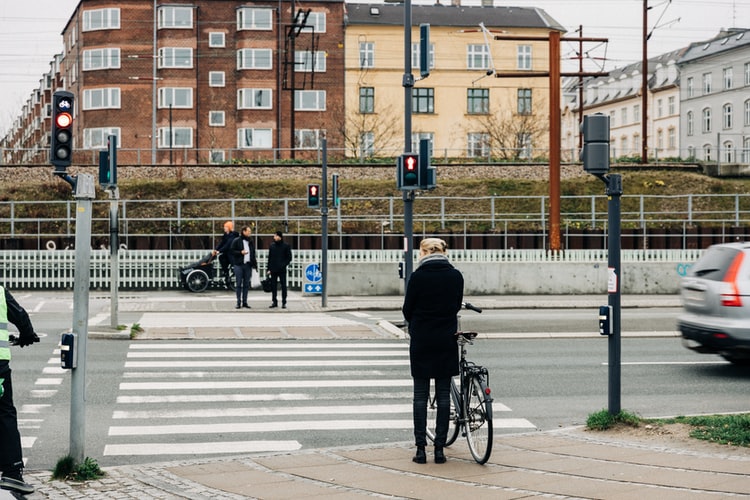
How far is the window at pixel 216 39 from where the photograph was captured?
2448 inches

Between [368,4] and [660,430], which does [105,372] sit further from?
[368,4]

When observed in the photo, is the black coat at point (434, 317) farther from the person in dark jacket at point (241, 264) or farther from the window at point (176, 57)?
the window at point (176, 57)

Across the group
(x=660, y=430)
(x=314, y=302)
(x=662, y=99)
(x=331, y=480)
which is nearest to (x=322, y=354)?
(x=660, y=430)

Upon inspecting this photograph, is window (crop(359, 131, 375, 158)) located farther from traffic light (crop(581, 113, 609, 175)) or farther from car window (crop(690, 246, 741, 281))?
traffic light (crop(581, 113, 609, 175))

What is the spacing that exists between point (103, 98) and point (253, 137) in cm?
904

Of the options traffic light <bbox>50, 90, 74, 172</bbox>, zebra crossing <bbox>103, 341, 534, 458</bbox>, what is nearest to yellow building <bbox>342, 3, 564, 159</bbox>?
zebra crossing <bbox>103, 341, 534, 458</bbox>

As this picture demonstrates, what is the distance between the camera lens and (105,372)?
46.8ft

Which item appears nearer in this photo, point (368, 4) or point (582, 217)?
point (582, 217)

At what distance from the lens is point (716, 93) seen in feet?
261

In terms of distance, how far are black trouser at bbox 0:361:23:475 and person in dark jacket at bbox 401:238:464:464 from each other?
122 inches

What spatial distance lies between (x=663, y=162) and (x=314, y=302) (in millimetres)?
29022

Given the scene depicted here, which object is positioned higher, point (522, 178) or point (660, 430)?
point (522, 178)

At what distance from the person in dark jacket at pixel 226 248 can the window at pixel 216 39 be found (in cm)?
3445

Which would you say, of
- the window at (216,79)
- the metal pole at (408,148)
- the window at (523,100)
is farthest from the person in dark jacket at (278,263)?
the window at (523,100)
